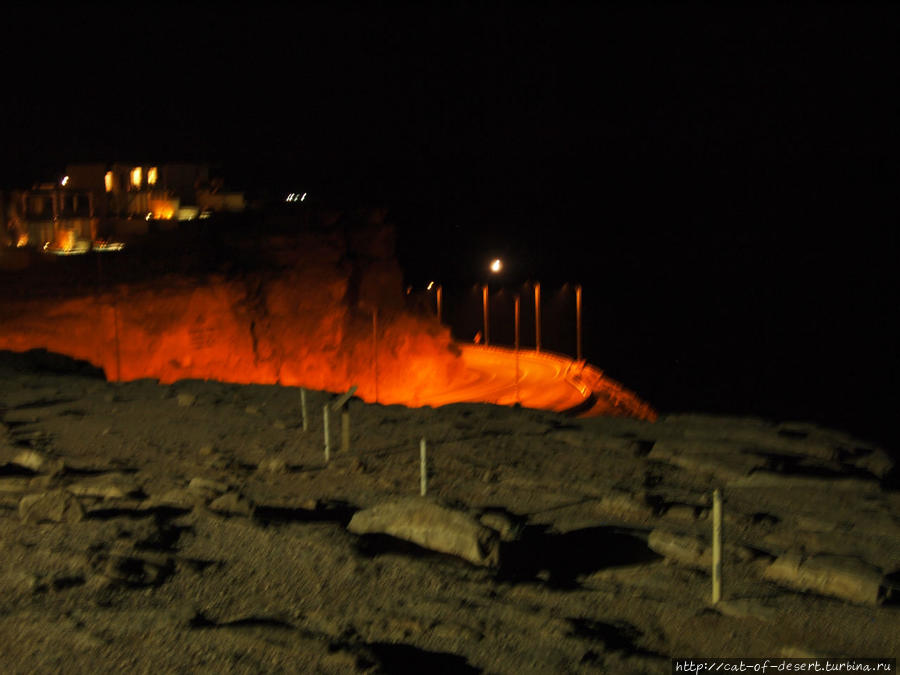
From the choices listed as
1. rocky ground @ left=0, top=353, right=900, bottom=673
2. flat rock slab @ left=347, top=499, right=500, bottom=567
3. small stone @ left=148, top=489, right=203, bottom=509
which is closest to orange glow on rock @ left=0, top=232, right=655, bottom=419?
rocky ground @ left=0, top=353, right=900, bottom=673

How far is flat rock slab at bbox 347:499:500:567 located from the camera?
6.43m

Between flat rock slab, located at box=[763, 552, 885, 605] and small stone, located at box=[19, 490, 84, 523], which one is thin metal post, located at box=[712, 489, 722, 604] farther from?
small stone, located at box=[19, 490, 84, 523]

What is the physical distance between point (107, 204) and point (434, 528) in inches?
1808

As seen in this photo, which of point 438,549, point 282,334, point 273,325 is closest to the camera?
point 438,549

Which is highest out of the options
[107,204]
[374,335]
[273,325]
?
[107,204]

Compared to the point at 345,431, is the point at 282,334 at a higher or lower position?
lower

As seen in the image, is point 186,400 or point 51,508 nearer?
point 51,508

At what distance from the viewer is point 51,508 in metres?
7.33

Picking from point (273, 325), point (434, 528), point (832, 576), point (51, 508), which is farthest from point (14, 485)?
point (273, 325)

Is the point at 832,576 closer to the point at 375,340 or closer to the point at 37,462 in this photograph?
the point at 37,462

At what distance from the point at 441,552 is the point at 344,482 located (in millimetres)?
2553

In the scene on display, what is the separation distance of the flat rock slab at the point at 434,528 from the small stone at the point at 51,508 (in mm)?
2256

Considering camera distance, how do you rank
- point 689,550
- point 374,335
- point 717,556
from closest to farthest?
point 717,556
point 689,550
point 374,335

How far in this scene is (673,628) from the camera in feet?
17.2
